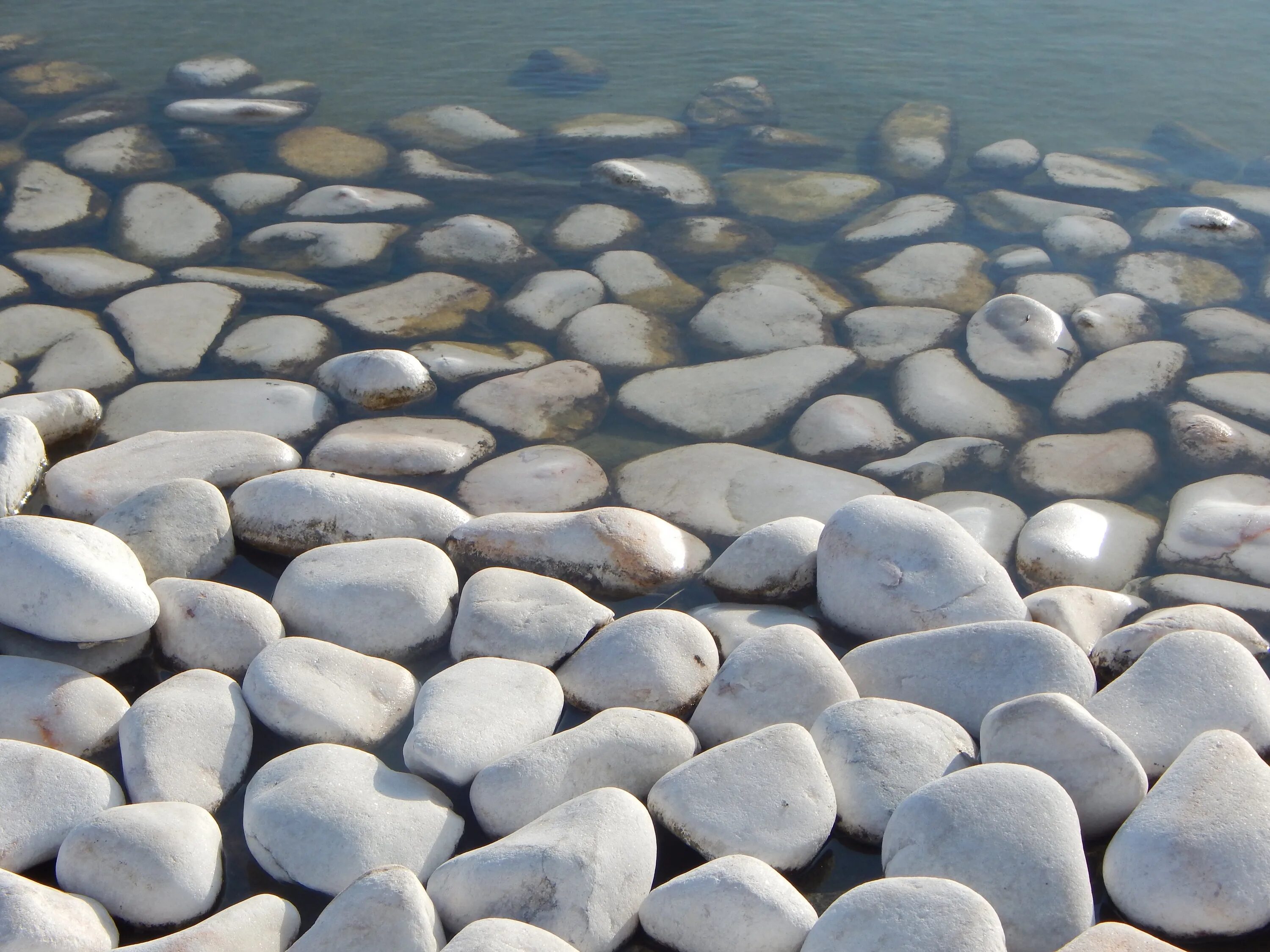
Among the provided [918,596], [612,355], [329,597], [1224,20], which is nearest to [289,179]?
[612,355]

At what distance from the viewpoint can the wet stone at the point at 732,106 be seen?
4.85 m

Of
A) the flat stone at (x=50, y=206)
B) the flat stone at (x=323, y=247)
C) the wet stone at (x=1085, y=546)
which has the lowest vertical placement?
the wet stone at (x=1085, y=546)

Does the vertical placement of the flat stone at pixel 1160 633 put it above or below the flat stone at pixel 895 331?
below

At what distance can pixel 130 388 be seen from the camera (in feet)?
10.0

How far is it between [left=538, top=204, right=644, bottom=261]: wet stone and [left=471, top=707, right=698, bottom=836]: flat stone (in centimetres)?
219

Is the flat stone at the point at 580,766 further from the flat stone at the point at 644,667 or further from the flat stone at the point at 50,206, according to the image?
the flat stone at the point at 50,206

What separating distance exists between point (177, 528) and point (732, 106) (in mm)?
3434

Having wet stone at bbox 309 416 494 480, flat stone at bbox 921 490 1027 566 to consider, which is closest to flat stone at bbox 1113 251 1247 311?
flat stone at bbox 921 490 1027 566

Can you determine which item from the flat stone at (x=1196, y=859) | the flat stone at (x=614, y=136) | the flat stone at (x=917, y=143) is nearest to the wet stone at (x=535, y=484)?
the flat stone at (x=1196, y=859)

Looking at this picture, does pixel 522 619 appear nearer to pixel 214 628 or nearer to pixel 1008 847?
pixel 214 628

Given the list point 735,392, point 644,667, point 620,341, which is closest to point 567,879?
point 644,667

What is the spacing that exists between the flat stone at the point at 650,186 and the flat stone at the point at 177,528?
2203 millimetres

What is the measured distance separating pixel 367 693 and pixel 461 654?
0.67 feet

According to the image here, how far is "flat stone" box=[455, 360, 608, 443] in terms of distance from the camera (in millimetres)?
2953
